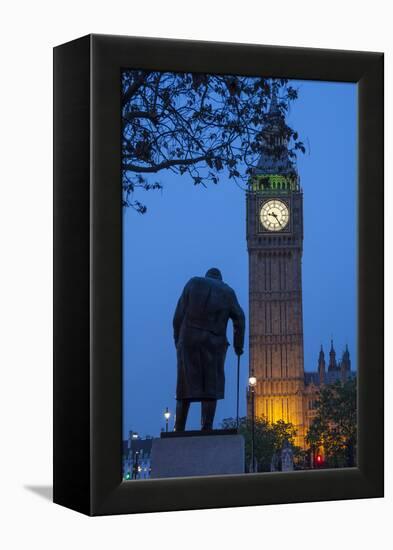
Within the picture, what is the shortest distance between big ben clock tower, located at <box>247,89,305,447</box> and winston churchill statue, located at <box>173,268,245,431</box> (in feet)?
0.66

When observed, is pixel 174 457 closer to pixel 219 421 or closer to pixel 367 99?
pixel 219 421

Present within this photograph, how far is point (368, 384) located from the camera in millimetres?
16938

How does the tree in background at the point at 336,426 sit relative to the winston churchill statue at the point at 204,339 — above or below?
below

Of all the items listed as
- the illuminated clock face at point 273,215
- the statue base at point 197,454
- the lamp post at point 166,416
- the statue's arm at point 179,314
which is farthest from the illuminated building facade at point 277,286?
the lamp post at point 166,416

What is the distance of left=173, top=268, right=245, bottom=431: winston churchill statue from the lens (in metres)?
16.4

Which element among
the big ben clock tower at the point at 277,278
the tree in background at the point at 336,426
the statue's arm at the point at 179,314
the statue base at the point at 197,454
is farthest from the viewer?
the tree in background at the point at 336,426

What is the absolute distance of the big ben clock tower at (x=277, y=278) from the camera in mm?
16562

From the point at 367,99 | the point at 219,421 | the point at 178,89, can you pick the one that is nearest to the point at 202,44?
the point at 178,89

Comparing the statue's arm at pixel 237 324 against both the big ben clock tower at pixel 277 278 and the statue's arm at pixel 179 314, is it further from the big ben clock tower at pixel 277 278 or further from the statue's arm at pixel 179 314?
the statue's arm at pixel 179 314

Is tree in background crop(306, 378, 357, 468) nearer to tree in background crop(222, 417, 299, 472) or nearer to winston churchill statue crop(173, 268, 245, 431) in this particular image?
tree in background crop(222, 417, 299, 472)

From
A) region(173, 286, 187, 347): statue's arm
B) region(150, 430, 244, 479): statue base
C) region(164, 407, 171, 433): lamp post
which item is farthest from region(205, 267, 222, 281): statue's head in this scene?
region(150, 430, 244, 479): statue base

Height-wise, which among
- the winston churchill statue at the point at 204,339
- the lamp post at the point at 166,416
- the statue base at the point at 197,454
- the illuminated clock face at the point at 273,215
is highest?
the illuminated clock face at the point at 273,215

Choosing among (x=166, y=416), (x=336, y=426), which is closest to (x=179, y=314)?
(x=166, y=416)

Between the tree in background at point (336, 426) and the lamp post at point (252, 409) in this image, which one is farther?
the tree in background at point (336, 426)
